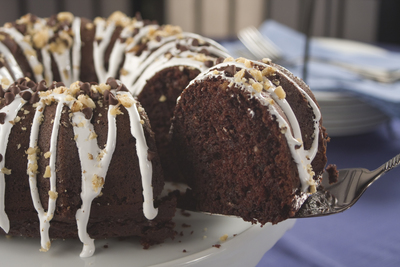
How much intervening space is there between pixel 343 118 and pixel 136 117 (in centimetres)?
115

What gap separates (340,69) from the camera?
→ 90.1 inches

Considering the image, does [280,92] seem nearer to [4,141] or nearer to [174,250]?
[174,250]

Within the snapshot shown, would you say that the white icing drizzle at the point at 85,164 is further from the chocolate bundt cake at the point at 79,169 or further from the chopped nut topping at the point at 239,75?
the chopped nut topping at the point at 239,75

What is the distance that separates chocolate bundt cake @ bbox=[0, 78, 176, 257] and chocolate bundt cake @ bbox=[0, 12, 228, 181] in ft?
1.22

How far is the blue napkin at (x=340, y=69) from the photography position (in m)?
1.85

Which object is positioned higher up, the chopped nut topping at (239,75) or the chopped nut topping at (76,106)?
the chopped nut topping at (239,75)

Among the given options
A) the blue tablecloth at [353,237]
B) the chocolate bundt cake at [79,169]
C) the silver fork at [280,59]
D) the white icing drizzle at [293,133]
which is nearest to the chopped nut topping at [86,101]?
the chocolate bundt cake at [79,169]

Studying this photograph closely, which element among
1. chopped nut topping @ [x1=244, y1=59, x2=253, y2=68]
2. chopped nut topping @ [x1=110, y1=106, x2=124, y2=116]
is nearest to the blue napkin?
chopped nut topping @ [x1=244, y1=59, x2=253, y2=68]

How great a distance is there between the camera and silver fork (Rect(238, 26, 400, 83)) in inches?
82.5

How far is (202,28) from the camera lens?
14.9ft

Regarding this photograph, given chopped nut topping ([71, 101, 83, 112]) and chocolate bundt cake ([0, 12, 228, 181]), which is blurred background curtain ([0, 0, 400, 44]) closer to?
chocolate bundt cake ([0, 12, 228, 181])

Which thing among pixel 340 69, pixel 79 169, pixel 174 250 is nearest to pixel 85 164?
pixel 79 169

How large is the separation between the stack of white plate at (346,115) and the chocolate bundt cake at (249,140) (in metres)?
0.74

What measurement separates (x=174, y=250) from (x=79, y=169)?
11.4 inches
